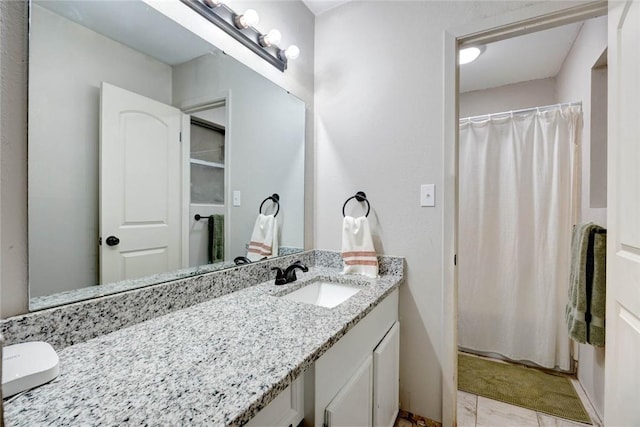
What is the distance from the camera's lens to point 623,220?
3.12ft

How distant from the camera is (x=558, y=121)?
197cm

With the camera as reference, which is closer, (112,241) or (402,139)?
(112,241)

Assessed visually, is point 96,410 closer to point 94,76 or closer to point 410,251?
point 94,76

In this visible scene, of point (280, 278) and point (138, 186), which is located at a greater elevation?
point (138, 186)

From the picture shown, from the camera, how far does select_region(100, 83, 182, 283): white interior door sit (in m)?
0.85

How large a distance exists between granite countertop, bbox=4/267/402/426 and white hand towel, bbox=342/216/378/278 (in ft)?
1.68

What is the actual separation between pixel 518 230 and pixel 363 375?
5.84ft

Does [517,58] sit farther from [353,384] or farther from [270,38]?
[353,384]

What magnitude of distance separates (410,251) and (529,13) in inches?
47.6

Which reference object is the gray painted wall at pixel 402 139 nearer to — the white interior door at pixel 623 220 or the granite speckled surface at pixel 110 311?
the white interior door at pixel 623 220

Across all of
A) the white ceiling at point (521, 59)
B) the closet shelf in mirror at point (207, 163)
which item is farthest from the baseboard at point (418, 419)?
the white ceiling at point (521, 59)

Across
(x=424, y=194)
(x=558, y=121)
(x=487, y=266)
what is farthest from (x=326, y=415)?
(x=558, y=121)

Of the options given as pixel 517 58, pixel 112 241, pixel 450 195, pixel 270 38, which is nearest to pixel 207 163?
pixel 112 241

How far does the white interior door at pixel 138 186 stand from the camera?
85 cm
